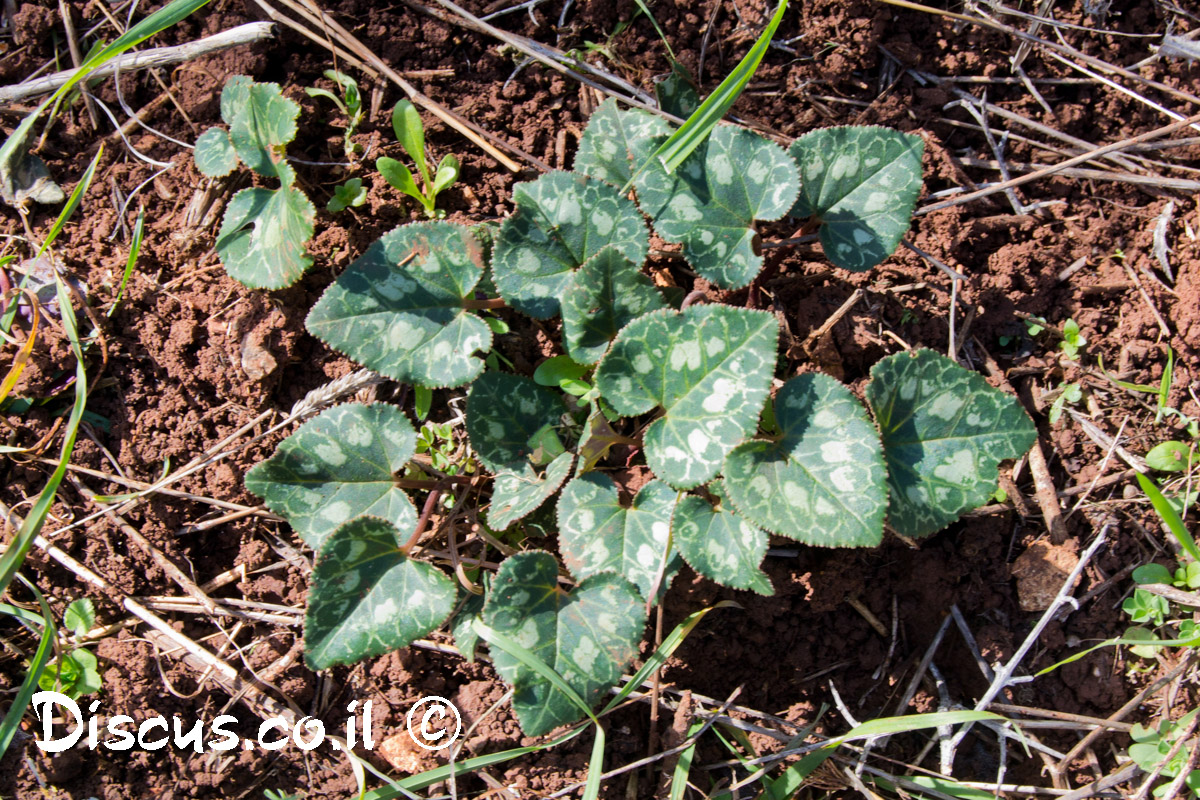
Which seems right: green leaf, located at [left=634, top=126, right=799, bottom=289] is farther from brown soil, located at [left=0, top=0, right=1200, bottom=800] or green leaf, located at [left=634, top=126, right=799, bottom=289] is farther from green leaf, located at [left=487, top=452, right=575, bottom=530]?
green leaf, located at [left=487, top=452, right=575, bottom=530]

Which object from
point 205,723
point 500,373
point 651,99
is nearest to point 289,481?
point 500,373

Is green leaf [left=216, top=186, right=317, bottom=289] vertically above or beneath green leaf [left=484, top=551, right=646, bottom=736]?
above

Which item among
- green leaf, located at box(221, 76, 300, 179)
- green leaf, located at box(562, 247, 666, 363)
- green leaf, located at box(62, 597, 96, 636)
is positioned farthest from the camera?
green leaf, located at box(62, 597, 96, 636)

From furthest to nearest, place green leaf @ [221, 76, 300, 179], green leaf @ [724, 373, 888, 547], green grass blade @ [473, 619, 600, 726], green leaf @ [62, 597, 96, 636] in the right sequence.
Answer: green leaf @ [62, 597, 96, 636] → green leaf @ [221, 76, 300, 179] → green grass blade @ [473, 619, 600, 726] → green leaf @ [724, 373, 888, 547]

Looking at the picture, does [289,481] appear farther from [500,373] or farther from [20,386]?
[20,386]

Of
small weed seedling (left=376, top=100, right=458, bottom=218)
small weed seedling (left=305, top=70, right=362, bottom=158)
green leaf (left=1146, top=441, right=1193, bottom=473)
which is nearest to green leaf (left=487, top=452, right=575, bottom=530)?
small weed seedling (left=376, top=100, right=458, bottom=218)

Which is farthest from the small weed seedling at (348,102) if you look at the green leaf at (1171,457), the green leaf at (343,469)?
the green leaf at (1171,457)

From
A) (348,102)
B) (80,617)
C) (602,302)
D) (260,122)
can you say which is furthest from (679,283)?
(80,617)

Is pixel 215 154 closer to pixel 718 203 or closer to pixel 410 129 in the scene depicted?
pixel 410 129
